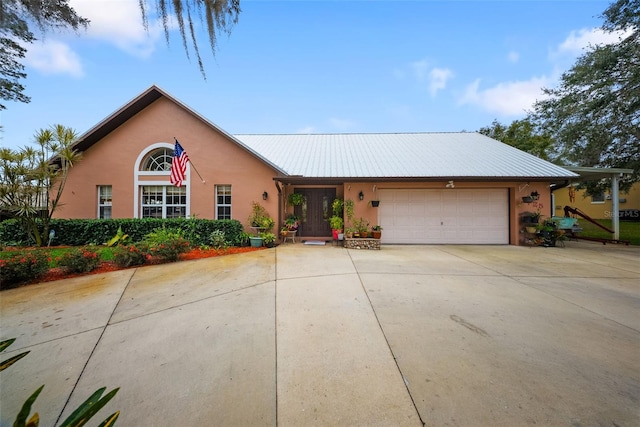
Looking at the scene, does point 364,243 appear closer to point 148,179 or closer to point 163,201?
point 163,201

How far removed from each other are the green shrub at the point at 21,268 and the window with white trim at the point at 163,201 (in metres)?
4.75

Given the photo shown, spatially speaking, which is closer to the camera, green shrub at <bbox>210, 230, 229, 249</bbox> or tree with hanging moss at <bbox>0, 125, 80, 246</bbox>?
tree with hanging moss at <bbox>0, 125, 80, 246</bbox>

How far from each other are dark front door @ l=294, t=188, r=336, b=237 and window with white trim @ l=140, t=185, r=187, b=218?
4.68 meters

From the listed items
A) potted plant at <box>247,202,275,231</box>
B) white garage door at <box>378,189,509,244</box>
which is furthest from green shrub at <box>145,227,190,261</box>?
white garage door at <box>378,189,509,244</box>

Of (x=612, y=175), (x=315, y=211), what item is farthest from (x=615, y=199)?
(x=315, y=211)

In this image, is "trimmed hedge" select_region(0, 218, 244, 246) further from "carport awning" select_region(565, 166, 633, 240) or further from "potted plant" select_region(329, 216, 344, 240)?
"carport awning" select_region(565, 166, 633, 240)

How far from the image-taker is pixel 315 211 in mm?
10875

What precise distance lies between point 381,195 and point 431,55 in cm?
630

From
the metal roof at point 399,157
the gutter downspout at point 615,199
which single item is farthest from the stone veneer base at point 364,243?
the gutter downspout at point 615,199

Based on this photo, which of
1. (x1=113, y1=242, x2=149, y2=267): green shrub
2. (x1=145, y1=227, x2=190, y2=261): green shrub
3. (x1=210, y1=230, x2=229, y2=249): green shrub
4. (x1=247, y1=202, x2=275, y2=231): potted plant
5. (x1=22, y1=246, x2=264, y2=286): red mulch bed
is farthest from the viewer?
(x1=247, y1=202, x2=275, y2=231): potted plant

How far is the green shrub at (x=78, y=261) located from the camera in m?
5.52

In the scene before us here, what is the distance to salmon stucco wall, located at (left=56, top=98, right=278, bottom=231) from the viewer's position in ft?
31.7

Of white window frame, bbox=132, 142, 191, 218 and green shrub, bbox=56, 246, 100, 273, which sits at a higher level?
white window frame, bbox=132, 142, 191, 218

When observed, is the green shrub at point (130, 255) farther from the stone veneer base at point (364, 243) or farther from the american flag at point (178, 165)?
the stone veneer base at point (364, 243)
